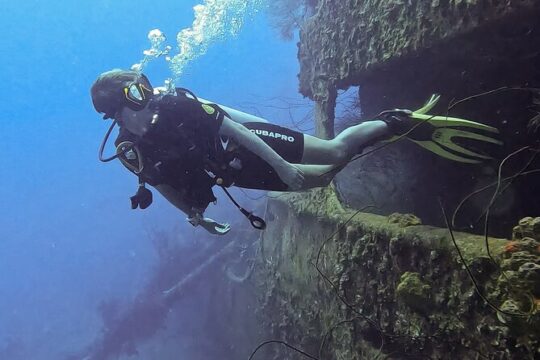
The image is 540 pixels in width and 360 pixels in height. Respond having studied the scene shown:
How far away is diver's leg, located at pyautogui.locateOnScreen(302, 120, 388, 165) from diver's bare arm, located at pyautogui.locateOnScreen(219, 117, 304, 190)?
19.6 inches

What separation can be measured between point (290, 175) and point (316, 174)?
1.53 feet

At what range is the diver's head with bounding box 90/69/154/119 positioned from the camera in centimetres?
302

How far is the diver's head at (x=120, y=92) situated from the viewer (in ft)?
9.90

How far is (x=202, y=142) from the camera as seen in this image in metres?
3.02

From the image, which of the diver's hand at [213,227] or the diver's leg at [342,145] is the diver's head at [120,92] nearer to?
the diver's hand at [213,227]

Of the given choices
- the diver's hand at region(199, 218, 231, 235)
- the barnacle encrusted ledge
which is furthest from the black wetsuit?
the barnacle encrusted ledge

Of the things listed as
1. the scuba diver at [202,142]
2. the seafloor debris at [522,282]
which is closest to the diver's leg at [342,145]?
the scuba diver at [202,142]

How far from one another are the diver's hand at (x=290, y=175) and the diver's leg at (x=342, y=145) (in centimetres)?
46

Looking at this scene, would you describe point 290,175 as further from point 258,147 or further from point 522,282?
point 522,282

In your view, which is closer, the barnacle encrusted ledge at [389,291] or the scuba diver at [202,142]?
the barnacle encrusted ledge at [389,291]

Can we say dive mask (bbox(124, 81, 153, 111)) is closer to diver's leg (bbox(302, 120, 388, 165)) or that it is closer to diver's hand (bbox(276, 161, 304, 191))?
diver's hand (bbox(276, 161, 304, 191))

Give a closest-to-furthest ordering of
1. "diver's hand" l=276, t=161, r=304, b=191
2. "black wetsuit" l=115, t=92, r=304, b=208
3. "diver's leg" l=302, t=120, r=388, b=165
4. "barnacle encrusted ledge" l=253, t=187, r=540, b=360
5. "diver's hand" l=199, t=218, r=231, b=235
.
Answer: "barnacle encrusted ledge" l=253, t=187, r=540, b=360
"black wetsuit" l=115, t=92, r=304, b=208
"diver's hand" l=276, t=161, r=304, b=191
"diver's leg" l=302, t=120, r=388, b=165
"diver's hand" l=199, t=218, r=231, b=235

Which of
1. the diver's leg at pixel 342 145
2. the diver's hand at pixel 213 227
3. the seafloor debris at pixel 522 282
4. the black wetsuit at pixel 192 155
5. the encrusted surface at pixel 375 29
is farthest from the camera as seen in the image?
the diver's hand at pixel 213 227

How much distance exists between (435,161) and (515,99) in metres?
1.06
